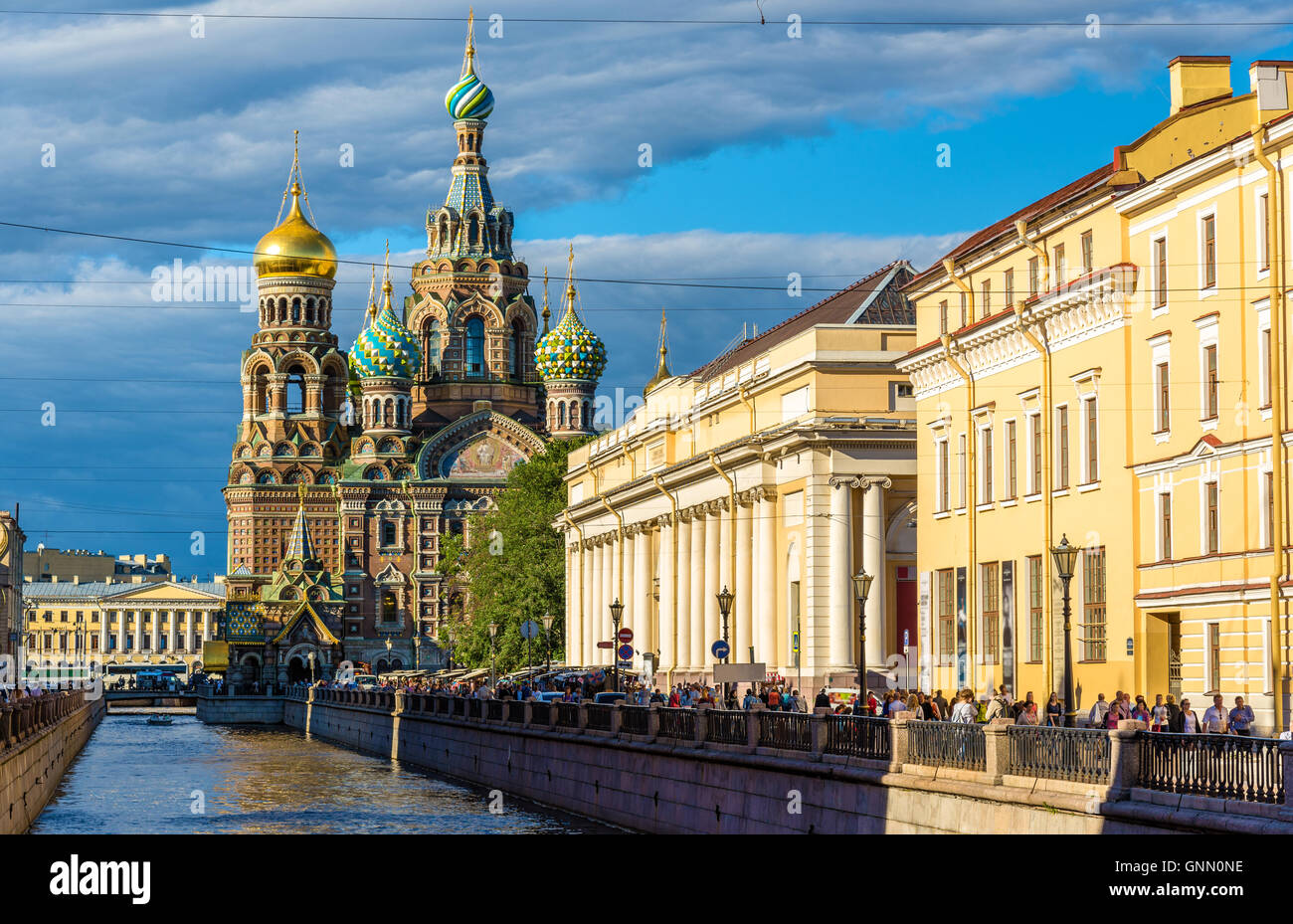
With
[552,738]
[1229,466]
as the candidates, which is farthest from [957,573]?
[1229,466]

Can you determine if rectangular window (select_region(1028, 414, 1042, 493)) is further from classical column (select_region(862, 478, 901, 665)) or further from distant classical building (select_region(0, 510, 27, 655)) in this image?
distant classical building (select_region(0, 510, 27, 655))

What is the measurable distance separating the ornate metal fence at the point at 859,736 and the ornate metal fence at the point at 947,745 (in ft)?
2.56

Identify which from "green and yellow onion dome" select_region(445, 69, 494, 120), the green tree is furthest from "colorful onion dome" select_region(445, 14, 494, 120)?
the green tree

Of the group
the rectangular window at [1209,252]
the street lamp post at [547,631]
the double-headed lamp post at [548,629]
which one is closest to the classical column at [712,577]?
the double-headed lamp post at [548,629]

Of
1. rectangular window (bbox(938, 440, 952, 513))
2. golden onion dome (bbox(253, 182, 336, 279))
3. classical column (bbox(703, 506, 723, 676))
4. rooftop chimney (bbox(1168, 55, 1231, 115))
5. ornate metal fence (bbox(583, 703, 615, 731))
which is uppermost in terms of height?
golden onion dome (bbox(253, 182, 336, 279))

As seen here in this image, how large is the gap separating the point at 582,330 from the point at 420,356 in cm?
1361

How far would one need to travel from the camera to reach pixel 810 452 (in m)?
57.7

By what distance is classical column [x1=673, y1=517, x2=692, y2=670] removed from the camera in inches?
2832

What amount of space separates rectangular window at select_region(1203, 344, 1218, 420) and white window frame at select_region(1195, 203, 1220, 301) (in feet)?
3.01

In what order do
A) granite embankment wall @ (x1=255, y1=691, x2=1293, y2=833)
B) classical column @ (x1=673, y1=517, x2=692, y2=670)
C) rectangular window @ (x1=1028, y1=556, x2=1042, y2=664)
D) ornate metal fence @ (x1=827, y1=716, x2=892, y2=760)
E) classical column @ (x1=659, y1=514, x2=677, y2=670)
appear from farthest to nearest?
classical column @ (x1=659, y1=514, x2=677, y2=670) → classical column @ (x1=673, y1=517, x2=692, y2=670) → rectangular window @ (x1=1028, y1=556, x2=1042, y2=664) → ornate metal fence @ (x1=827, y1=716, x2=892, y2=760) → granite embankment wall @ (x1=255, y1=691, x2=1293, y2=833)

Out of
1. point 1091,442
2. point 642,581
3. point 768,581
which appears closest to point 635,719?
point 1091,442
